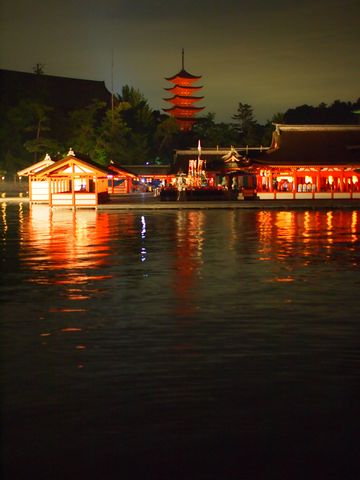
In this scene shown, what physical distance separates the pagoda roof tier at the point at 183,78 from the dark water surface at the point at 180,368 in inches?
3242

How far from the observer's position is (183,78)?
320ft

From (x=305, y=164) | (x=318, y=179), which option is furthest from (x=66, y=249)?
(x=318, y=179)

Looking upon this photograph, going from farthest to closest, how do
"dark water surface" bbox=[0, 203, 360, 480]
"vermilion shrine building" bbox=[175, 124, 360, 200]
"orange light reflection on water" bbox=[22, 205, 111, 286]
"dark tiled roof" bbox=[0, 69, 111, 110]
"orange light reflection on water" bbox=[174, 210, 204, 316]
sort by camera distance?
1. "dark tiled roof" bbox=[0, 69, 111, 110]
2. "vermilion shrine building" bbox=[175, 124, 360, 200]
3. "orange light reflection on water" bbox=[22, 205, 111, 286]
4. "orange light reflection on water" bbox=[174, 210, 204, 316]
5. "dark water surface" bbox=[0, 203, 360, 480]

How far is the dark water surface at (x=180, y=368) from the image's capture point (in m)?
5.44

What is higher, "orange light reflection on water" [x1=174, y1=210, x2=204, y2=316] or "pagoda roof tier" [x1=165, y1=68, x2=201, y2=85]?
"pagoda roof tier" [x1=165, y1=68, x2=201, y2=85]

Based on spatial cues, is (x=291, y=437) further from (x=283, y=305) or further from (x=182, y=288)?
(x=182, y=288)

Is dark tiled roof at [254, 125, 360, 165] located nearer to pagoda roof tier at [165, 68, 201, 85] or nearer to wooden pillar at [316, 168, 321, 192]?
wooden pillar at [316, 168, 321, 192]

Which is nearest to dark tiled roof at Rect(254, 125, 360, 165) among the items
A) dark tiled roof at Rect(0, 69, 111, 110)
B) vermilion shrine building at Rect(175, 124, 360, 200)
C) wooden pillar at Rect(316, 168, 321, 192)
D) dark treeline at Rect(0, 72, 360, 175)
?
vermilion shrine building at Rect(175, 124, 360, 200)

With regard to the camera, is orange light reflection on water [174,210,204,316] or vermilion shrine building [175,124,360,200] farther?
vermilion shrine building [175,124,360,200]

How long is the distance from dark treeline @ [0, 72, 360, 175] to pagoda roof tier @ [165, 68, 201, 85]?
15.6 ft

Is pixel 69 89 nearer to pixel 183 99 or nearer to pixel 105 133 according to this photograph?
pixel 183 99

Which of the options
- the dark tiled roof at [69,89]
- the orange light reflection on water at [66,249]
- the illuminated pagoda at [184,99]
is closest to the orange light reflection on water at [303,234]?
the orange light reflection on water at [66,249]

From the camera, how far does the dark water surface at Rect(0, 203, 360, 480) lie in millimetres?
5441

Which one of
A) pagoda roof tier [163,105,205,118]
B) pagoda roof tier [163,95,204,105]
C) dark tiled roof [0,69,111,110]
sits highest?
dark tiled roof [0,69,111,110]
